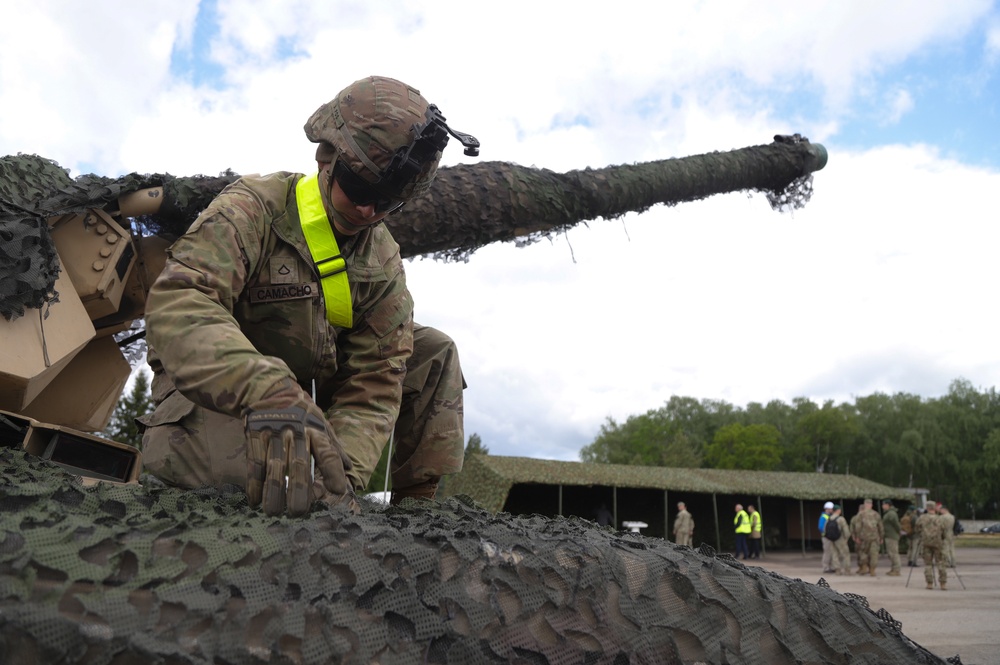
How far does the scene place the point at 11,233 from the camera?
8.37 ft

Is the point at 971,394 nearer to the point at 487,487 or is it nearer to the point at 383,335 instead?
the point at 487,487

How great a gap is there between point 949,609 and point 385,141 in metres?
7.91

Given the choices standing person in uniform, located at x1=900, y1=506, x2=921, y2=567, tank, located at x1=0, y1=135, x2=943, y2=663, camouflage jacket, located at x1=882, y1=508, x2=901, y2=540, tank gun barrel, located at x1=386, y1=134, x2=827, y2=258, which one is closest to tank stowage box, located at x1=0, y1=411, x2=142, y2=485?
tank, located at x1=0, y1=135, x2=943, y2=663

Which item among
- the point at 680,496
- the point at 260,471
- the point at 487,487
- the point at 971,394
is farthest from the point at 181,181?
the point at 971,394

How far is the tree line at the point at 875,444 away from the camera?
161 ft

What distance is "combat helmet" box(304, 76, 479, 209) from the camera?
2137mm

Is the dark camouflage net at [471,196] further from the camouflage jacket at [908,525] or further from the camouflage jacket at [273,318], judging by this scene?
the camouflage jacket at [908,525]

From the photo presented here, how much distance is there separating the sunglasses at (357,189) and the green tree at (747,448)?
2051 inches

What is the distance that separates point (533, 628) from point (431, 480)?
4.70 ft

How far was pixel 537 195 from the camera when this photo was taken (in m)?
3.98

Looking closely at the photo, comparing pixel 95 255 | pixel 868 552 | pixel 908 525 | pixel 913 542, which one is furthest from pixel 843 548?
pixel 95 255

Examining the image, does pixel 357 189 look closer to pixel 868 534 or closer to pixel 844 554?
pixel 868 534

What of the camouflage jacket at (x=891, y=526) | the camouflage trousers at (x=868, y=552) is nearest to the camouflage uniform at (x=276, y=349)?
the camouflage trousers at (x=868, y=552)

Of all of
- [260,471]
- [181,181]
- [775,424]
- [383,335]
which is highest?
[775,424]
